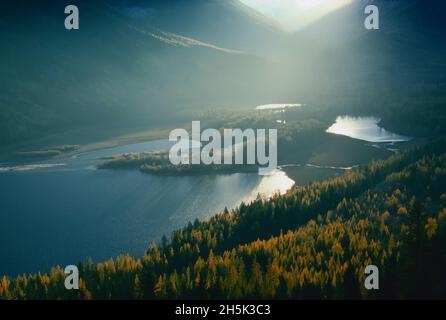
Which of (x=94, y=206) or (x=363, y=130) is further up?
(x=363, y=130)

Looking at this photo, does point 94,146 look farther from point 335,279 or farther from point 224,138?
point 335,279

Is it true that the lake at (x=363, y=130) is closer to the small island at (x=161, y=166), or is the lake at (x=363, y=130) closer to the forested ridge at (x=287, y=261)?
the small island at (x=161, y=166)

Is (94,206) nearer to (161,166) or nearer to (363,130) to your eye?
(161,166)

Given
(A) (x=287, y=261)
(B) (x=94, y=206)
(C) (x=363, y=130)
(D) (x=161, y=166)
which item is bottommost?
(A) (x=287, y=261)

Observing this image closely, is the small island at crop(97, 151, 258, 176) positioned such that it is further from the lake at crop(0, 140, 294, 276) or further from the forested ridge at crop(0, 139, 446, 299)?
the forested ridge at crop(0, 139, 446, 299)

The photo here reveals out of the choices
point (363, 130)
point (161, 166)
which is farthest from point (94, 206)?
point (363, 130)
